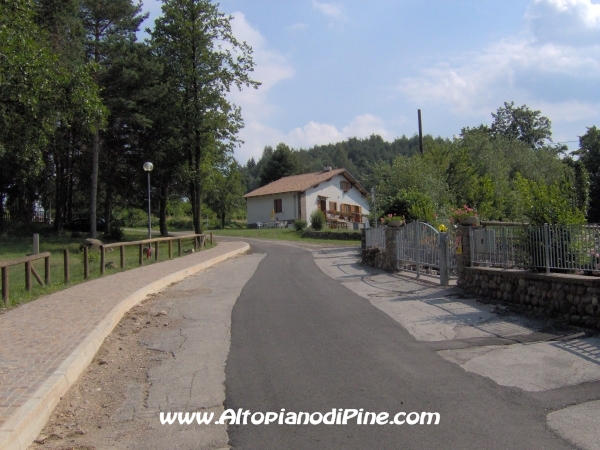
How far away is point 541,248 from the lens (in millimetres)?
10125

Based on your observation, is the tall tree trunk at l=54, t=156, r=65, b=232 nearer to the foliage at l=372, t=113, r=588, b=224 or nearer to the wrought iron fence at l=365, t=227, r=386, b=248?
the foliage at l=372, t=113, r=588, b=224

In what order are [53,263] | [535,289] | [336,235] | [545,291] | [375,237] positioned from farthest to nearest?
1. [336,235]
2. [53,263]
3. [375,237]
4. [535,289]
5. [545,291]

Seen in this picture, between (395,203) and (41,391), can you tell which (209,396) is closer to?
(41,391)

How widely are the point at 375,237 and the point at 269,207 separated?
39251mm

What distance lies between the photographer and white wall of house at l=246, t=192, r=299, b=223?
57.4 meters

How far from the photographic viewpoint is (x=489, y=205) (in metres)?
29.9

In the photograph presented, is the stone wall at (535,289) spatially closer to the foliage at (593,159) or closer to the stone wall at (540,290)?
the stone wall at (540,290)

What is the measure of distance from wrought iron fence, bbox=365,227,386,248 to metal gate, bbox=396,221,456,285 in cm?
228

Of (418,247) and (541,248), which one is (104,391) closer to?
(541,248)

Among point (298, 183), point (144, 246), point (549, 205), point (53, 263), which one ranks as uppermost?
point (298, 183)

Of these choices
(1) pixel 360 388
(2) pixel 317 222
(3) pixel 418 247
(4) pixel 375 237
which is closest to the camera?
(1) pixel 360 388

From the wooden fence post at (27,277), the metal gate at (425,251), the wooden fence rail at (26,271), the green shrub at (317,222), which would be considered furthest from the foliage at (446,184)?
the wooden fence post at (27,277)

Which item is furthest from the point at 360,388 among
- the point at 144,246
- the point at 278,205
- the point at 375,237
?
the point at 278,205

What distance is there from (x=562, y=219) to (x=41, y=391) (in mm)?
8901
